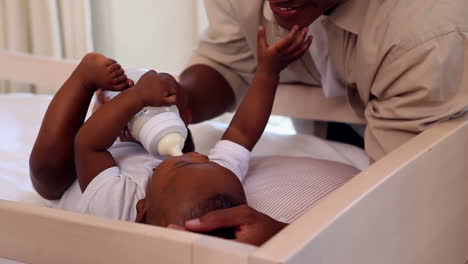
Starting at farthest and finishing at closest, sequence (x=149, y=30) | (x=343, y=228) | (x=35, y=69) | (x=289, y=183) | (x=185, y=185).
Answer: (x=149, y=30) → (x=35, y=69) → (x=289, y=183) → (x=185, y=185) → (x=343, y=228)

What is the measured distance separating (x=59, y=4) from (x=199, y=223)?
55.7 inches

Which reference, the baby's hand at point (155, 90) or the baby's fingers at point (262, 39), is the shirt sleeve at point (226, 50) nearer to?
the baby's fingers at point (262, 39)

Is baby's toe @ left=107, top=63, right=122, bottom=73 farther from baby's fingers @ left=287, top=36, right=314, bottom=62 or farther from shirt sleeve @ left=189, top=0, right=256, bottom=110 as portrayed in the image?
shirt sleeve @ left=189, top=0, right=256, bottom=110

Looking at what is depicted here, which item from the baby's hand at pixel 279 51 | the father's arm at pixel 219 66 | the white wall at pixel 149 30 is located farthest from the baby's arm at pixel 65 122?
the white wall at pixel 149 30

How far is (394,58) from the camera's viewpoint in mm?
927

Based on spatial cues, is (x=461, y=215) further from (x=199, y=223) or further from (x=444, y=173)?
(x=199, y=223)

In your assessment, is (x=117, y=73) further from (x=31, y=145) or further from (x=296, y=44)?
(x=31, y=145)

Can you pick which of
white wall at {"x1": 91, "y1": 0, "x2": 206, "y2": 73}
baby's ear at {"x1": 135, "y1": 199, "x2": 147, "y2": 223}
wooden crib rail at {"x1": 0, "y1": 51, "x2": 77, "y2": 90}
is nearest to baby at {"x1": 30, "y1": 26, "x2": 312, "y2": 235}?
baby's ear at {"x1": 135, "y1": 199, "x2": 147, "y2": 223}

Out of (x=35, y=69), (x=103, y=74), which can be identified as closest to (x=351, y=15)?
(x=103, y=74)

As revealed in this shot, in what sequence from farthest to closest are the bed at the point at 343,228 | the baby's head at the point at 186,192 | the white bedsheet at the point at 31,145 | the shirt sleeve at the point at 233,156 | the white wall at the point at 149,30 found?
the white wall at the point at 149,30, the white bedsheet at the point at 31,145, the shirt sleeve at the point at 233,156, the baby's head at the point at 186,192, the bed at the point at 343,228

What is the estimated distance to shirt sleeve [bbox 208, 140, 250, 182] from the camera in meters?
0.91

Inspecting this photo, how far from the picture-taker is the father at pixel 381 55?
0.89 metres

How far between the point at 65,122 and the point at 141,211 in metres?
0.22

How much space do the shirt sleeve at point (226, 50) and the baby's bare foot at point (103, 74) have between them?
39 cm
